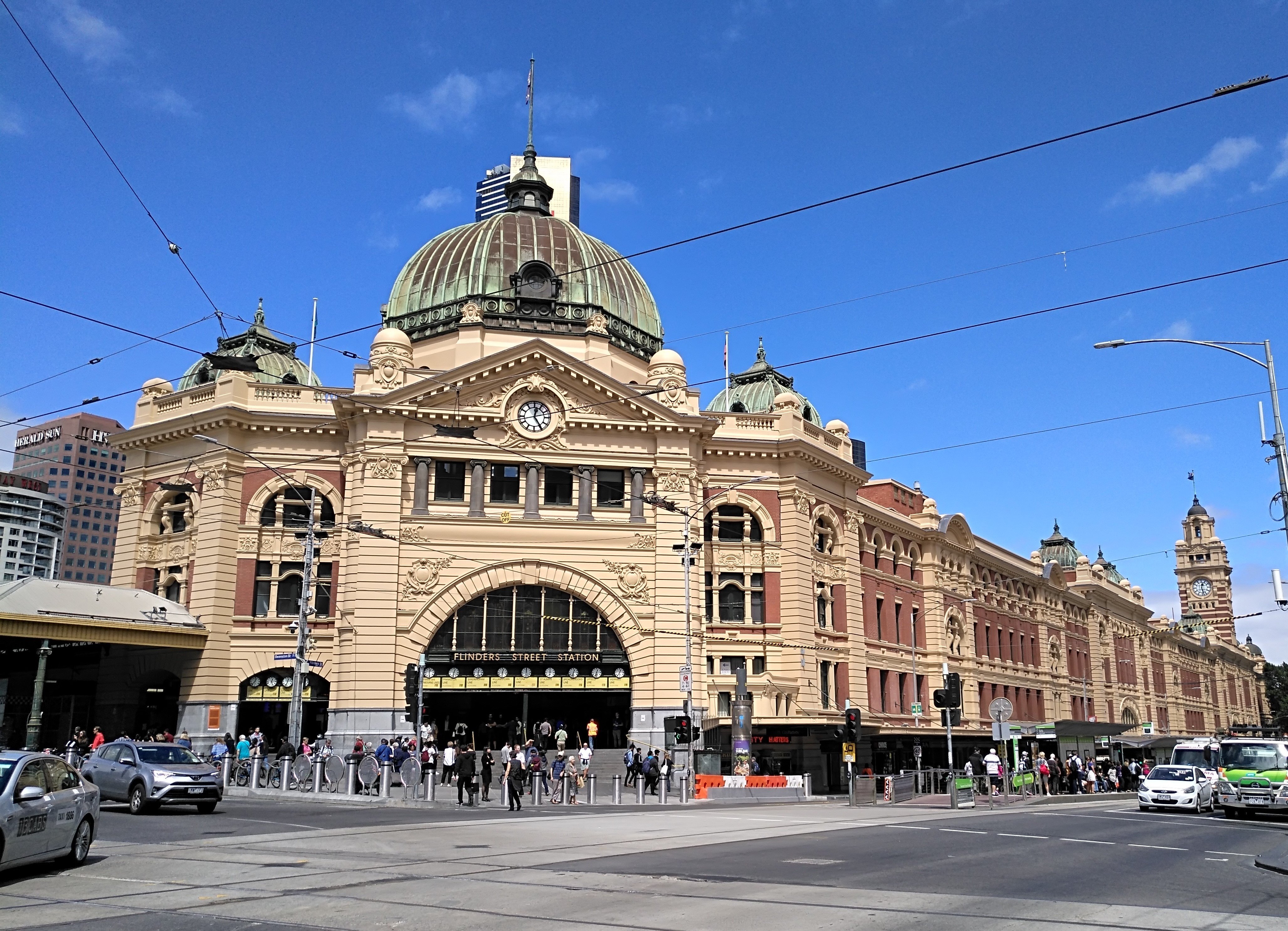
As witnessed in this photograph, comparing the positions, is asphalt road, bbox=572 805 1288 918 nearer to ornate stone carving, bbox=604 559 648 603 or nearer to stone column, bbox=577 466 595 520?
ornate stone carving, bbox=604 559 648 603

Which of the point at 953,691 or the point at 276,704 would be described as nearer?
the point at 953,691

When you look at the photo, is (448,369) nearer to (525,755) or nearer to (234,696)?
(234,696)

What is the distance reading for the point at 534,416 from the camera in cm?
5038

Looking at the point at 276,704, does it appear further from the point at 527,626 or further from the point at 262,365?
the point at 262,365

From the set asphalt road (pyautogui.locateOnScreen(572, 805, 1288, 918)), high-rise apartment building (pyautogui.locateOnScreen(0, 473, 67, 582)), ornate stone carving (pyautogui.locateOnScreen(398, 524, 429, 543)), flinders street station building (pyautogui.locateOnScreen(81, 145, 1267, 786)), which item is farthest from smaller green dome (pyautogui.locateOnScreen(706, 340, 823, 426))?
high-rise apartment building (pyautogui.locateOnScreen(0, 473, 67, 582))

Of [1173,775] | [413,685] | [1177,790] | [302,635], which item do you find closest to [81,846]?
[413,685]

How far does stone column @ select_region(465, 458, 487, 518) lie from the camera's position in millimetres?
48844

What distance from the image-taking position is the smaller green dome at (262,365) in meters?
55.6

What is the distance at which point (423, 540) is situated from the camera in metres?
48.0

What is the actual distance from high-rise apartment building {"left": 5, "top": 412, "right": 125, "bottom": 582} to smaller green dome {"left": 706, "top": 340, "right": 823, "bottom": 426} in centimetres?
9686

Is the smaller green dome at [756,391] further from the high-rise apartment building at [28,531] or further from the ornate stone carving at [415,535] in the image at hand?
the high-rise apartment building at [28,531]

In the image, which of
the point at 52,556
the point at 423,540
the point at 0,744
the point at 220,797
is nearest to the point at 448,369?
the point at 423,540

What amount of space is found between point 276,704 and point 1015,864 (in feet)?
125

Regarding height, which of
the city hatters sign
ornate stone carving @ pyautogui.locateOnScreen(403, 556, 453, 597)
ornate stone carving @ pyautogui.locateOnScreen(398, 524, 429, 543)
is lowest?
the city hatters sign
